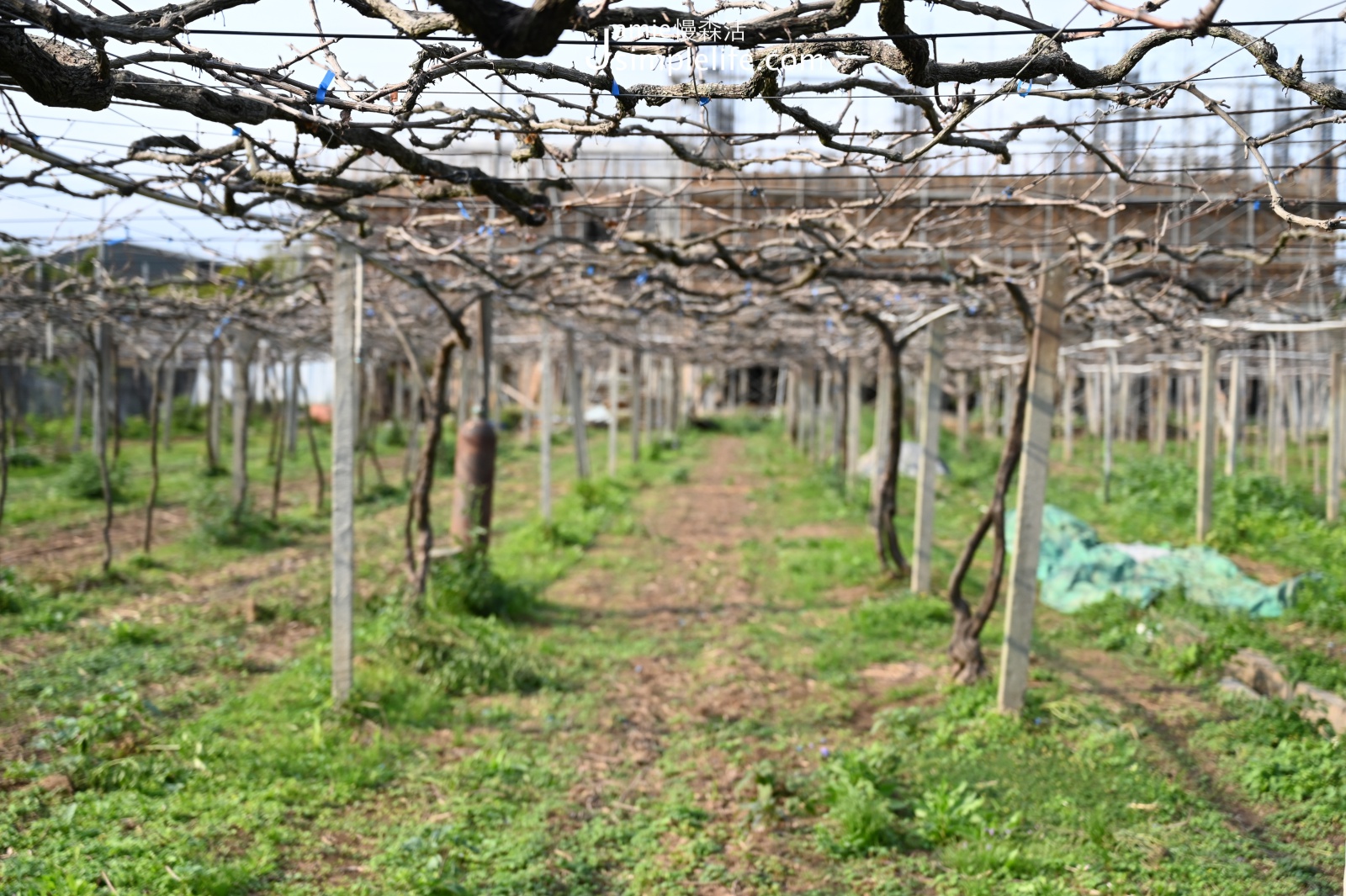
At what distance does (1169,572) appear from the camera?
1027cm

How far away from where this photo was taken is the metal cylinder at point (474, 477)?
979cm

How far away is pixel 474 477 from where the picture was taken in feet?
32.7

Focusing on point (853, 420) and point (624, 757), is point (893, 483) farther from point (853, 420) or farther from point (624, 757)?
point (853, 420)

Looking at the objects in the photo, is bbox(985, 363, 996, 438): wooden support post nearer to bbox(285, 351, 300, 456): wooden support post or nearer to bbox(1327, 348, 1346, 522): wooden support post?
bbox(1327, 348, 1346, 522): wooden support post

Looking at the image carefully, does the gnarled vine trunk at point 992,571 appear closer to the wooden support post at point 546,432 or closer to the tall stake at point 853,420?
the wooden support post at point 546,432

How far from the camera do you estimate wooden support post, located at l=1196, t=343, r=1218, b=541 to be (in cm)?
1209

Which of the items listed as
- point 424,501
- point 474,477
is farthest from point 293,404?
point 424,501

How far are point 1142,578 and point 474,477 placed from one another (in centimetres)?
643

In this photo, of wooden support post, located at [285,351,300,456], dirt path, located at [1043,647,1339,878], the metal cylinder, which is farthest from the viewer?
wooden support post, located at [285,351,300,456]

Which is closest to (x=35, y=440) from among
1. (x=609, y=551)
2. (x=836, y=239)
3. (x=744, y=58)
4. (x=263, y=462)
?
(x=263, y=462)

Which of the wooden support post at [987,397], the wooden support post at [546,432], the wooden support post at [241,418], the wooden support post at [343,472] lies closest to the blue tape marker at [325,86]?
the wooden support post at [343,472]

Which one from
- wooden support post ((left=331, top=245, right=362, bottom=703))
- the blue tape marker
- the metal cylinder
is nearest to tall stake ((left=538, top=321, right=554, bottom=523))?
the metal cylinder

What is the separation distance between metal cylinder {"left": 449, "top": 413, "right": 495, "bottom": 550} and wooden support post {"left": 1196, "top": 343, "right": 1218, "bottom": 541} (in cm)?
805

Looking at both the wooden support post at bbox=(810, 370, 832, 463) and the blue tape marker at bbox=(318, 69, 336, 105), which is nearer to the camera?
the blue tape marker at bbox=(318, 69, 336, 105)
